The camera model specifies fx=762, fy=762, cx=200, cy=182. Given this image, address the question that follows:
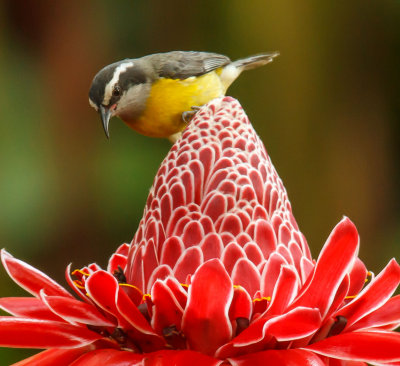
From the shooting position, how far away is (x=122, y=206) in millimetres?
2043

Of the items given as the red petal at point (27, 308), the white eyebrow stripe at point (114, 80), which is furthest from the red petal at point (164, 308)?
the white eyebrow stripe at point (114, 80)

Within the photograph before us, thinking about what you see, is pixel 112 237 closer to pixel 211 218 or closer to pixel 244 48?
pixel 244 48

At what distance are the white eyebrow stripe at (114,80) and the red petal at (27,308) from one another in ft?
2.36

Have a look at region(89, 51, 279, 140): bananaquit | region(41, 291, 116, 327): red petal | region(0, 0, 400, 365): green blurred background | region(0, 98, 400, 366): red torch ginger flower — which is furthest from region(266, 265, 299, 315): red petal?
region(0, 0, 400, 365): green blurred background

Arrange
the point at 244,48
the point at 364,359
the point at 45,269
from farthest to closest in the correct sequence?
→ 1. the point at 45,269
2. the point at 244,48
3. the point at 364,359

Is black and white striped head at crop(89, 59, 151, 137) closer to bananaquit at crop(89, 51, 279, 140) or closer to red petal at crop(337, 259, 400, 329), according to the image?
bananaquit at crop(89, 51, 279, 140)

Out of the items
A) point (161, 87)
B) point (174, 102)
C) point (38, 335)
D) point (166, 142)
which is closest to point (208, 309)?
point (38, 335)

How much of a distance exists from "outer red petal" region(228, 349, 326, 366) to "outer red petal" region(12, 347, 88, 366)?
0.13 meters

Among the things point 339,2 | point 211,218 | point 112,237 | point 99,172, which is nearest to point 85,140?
point 99,172

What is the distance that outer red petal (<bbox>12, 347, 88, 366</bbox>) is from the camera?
0.55m

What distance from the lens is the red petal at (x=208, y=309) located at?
0.47 m

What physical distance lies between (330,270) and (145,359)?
0.13 m

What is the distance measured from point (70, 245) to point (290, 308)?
1602 mm

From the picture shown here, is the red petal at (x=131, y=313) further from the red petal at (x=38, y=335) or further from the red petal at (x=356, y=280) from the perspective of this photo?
the red petal at (x=356, y=280)
